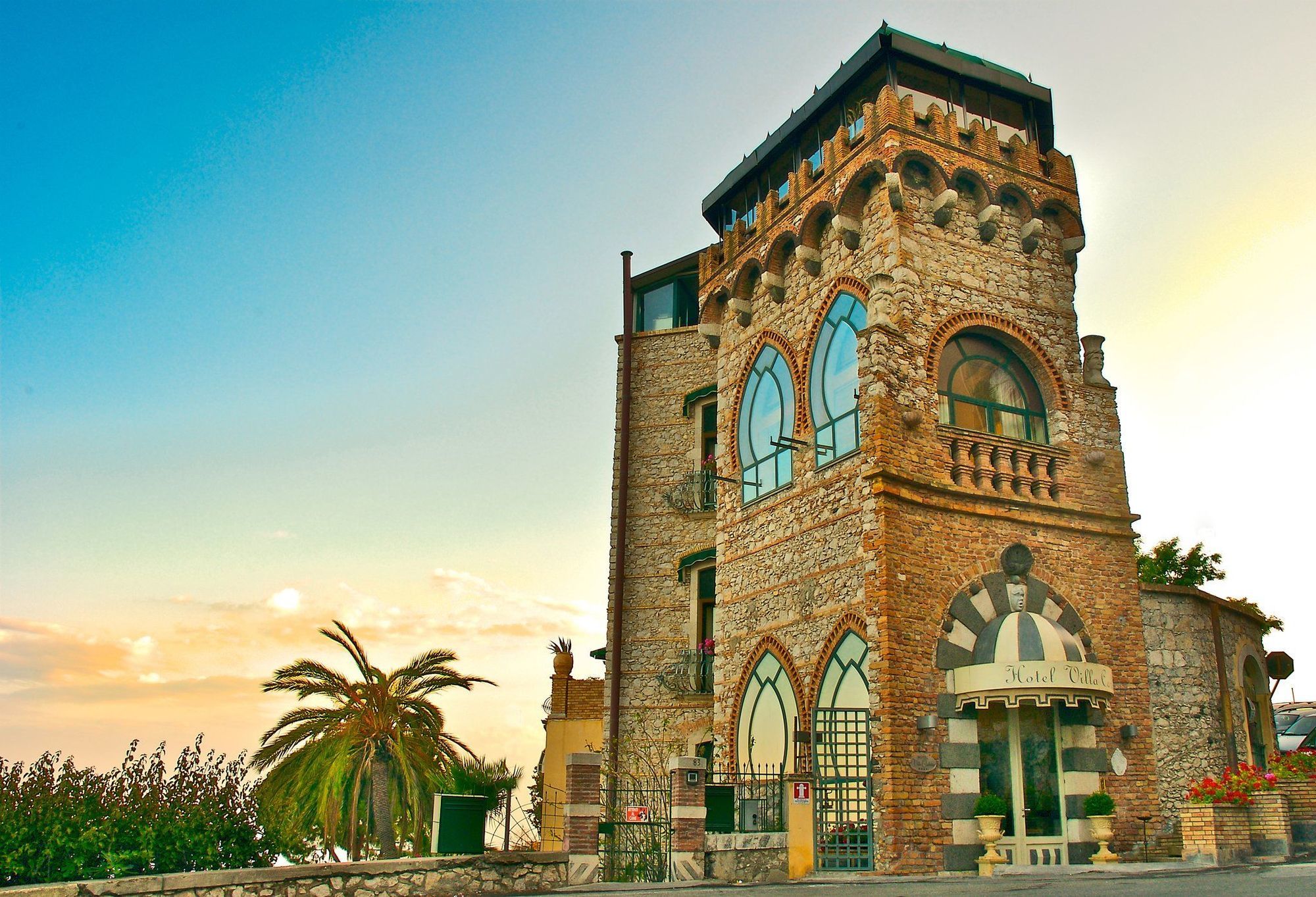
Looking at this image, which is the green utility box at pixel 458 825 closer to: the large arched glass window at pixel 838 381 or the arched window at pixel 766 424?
the arched window at pixel 766 424

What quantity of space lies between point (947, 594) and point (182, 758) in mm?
10114

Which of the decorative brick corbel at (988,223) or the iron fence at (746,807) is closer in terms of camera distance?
the iron fence at (746,807)

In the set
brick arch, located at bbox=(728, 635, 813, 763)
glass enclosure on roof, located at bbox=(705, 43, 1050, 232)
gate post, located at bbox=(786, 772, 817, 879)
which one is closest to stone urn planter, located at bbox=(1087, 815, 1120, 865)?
gate post, located at bbox=(786, 772, 817, 879)

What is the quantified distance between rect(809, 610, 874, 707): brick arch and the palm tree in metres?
8.36

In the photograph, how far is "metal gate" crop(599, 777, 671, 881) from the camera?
46.0ft

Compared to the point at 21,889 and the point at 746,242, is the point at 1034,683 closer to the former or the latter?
the point at 746,242

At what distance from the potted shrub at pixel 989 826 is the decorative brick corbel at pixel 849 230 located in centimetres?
836

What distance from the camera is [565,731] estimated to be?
896 inches

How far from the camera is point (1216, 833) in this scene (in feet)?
43.5

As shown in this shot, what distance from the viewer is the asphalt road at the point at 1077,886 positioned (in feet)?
31.8

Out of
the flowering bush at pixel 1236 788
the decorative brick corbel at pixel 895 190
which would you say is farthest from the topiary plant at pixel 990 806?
the decorative brick corbel at pixel 895 190

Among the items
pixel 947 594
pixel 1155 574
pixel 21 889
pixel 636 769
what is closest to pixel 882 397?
pixel 947 594

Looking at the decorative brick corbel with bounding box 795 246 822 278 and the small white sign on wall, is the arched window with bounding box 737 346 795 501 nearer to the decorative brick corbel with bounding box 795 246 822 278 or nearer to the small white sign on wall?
the decorative brick corbel with bounding box 795 246 822 278

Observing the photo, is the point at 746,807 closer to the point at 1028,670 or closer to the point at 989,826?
the point at 989,826
